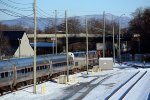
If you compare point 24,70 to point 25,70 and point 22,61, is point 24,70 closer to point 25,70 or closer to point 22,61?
point 25,70

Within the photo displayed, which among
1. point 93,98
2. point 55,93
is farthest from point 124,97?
point 55,93

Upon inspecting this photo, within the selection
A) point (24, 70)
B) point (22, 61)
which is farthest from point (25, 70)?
point (22, 61)

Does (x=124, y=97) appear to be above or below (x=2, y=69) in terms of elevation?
below

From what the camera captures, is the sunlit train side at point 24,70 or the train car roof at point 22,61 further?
the train car roof at point 22,61

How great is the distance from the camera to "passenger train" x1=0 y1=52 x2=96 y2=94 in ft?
124

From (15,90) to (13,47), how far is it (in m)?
74.2

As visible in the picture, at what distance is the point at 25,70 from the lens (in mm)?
43344

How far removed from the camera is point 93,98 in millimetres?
33531

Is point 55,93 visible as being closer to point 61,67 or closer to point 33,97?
point 33,97

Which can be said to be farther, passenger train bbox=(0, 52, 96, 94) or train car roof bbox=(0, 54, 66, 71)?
train car roof bbox=(0, 54, 66, 71)

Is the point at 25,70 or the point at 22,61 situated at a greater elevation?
the point at 22,61

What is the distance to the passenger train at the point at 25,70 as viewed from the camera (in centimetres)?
3791

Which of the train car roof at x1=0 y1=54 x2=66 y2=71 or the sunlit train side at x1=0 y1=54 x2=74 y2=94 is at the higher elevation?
the train car roof at x1=0 y1=54 x2=66 y2=71

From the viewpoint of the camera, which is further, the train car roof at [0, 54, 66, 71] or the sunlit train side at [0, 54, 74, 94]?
the train car roof at [0, 54, 66, 71]
